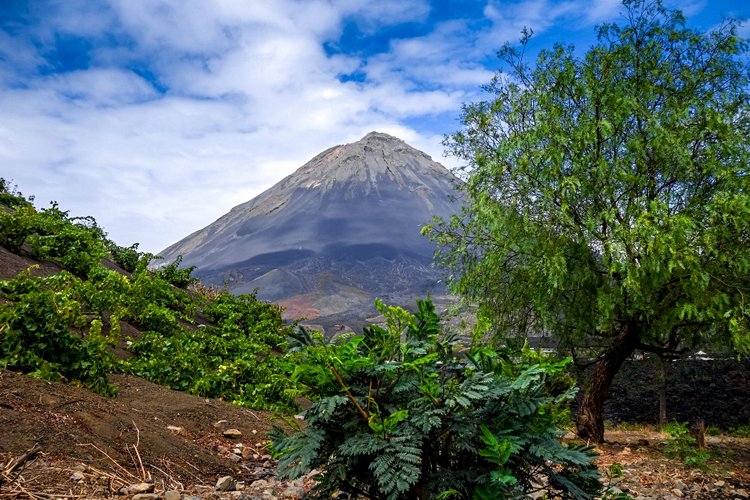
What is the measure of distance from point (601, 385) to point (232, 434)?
7076mm

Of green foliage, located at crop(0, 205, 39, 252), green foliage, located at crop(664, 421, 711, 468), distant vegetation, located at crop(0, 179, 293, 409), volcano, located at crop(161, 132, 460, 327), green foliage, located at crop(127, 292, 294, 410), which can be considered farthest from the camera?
volcano, located at crop(161, 132, 460, 327)

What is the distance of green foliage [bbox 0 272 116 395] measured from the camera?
4.87 metres

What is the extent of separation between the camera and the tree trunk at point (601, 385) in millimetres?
9781

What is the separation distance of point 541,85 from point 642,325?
15.3 ft

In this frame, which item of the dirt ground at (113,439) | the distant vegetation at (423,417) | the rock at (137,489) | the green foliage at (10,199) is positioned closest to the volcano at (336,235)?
the green foliage at (10,199)

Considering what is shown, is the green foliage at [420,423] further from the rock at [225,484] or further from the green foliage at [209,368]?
the green foliage at [209,368]

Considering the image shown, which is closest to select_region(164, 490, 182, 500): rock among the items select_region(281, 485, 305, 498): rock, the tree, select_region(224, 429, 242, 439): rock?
select_region(281, 485, 305, 498): rock

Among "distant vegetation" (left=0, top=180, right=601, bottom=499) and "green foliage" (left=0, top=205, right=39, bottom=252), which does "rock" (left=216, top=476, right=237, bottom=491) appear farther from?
"green foliage" (left=0, top=205, right=39, bottom=252)

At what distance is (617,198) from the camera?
29.7ft

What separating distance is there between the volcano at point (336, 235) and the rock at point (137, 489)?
241 feet

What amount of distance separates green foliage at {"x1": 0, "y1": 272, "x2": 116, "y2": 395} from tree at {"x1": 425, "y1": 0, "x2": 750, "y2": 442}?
6.32m

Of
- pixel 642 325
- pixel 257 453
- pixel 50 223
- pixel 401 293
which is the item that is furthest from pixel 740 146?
pixel 401 293

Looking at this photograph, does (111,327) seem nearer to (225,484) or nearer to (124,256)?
(225,484)

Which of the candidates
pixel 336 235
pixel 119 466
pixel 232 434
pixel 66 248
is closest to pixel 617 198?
pixel 232 434
